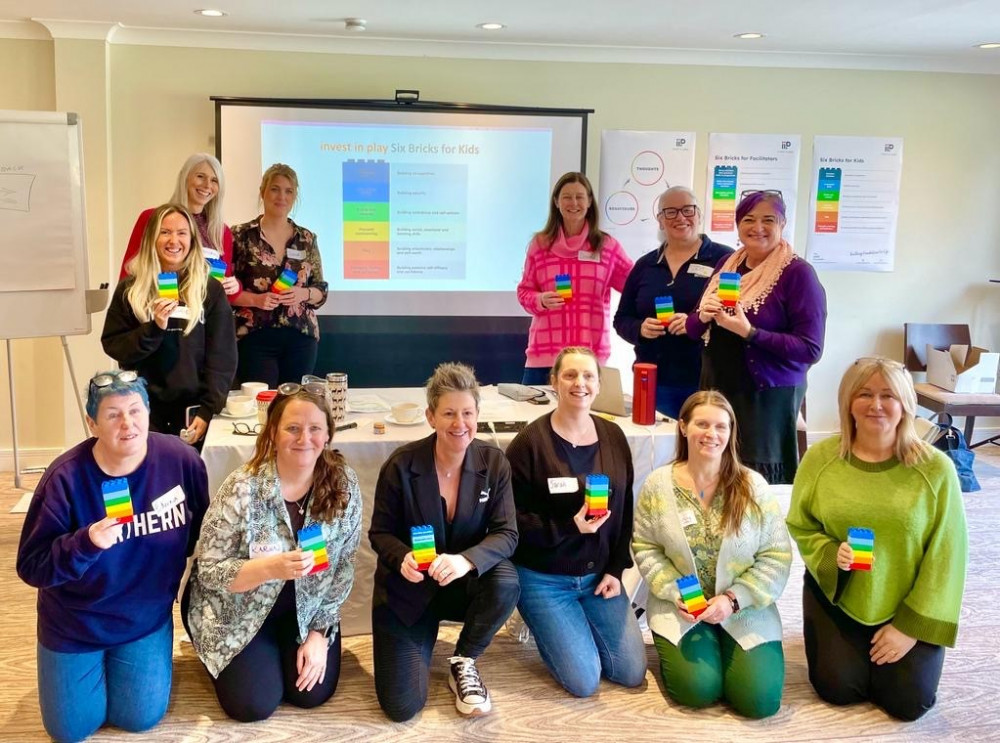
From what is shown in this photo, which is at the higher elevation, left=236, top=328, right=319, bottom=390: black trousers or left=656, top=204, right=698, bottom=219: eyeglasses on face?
left=656, top=204, right=698, bottom=219: eyeglasses on face

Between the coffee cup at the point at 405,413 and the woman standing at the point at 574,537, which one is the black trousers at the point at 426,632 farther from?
the coffee cup at the point at 405,413

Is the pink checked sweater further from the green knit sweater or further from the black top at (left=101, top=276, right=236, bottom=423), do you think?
the green knit sweater

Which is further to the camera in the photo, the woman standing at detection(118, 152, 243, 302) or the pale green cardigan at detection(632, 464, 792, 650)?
the woman standing at detection(118, 152, 243, 302)

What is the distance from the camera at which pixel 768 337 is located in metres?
2.98

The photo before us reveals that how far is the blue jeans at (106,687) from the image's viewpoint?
7.29ft

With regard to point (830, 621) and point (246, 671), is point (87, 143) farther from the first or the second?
point (830, 621)

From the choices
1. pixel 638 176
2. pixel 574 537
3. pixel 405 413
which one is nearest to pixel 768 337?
pixel 574 537

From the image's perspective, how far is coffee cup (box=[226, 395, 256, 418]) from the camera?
3.03 m

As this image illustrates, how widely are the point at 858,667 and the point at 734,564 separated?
1.57 feet

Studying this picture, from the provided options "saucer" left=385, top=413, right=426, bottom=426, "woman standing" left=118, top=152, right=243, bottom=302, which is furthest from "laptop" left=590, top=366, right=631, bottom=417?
"woman standing" left=118, top=152, right=243, bottom=302

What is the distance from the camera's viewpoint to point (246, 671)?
237cm

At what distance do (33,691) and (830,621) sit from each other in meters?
2.43

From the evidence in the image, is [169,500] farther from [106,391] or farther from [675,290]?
[675,290]

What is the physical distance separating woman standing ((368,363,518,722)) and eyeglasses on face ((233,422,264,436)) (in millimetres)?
585
